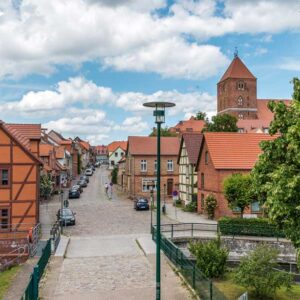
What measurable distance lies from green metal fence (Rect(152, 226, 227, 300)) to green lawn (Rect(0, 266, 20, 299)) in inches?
286

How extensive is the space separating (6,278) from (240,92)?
101302mm

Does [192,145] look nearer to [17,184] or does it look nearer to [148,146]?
[148,146]

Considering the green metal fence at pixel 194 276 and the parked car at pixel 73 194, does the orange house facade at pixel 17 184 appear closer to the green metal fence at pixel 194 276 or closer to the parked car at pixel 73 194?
the green metal fence at pixel 194 276

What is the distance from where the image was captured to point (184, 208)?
150 ft

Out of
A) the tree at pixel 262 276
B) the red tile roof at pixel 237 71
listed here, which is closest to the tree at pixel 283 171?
the tree at pixel 262 276

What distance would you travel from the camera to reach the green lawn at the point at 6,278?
1824 cm

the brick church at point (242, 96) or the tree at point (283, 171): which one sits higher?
the brick church at point (242, 96)

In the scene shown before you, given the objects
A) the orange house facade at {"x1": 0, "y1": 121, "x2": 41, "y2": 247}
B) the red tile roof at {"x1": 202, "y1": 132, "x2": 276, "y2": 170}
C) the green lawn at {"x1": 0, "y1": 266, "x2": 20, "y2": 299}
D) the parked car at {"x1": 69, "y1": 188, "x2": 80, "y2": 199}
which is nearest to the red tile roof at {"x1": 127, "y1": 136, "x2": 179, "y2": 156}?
the parked car at {"x1": 69, "y1": 188, "x2": 80, "y2": 199}

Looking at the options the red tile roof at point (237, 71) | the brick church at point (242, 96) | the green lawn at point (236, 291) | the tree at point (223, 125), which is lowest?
the green lawn at point (236, 291)

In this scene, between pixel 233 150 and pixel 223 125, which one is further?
pixel 223 125

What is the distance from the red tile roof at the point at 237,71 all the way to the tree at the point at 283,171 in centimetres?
10458

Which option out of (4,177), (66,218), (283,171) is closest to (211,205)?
(66,218)

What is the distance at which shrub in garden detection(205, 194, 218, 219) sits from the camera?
37469 mm

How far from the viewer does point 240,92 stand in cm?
11500
